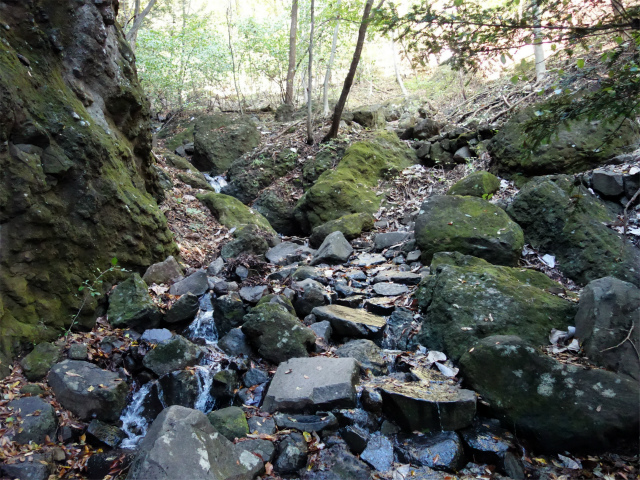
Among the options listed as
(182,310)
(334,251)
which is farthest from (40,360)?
(334,251)

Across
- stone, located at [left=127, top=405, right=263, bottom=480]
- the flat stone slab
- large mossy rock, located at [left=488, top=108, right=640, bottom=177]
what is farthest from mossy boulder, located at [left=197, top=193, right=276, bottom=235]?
stone, located at [left=127, top=405, right=263, bottom=480]

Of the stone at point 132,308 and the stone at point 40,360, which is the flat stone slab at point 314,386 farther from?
the stone at point 40,360

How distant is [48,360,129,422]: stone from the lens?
3855 millimetres

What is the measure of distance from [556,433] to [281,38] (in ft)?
54.4

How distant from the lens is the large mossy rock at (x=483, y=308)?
4543mm

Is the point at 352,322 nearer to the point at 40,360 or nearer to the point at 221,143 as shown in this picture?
the point at 40,360

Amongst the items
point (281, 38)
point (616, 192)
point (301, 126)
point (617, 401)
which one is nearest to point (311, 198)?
point (301, 126)

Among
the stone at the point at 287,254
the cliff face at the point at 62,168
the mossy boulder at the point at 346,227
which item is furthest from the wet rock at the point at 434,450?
the mossy boulder at the point at 346,227

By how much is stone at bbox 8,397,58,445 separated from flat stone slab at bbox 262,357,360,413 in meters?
1.88

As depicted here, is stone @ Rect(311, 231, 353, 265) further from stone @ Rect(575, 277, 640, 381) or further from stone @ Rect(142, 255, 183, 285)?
stone @ Rect(575, 277, 640, 381)

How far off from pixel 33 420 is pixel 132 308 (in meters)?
1.71

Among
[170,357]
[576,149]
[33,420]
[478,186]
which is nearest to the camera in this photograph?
[33,420]

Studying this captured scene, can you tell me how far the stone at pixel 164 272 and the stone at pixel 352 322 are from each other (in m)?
2.32

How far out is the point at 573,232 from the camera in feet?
20.2
